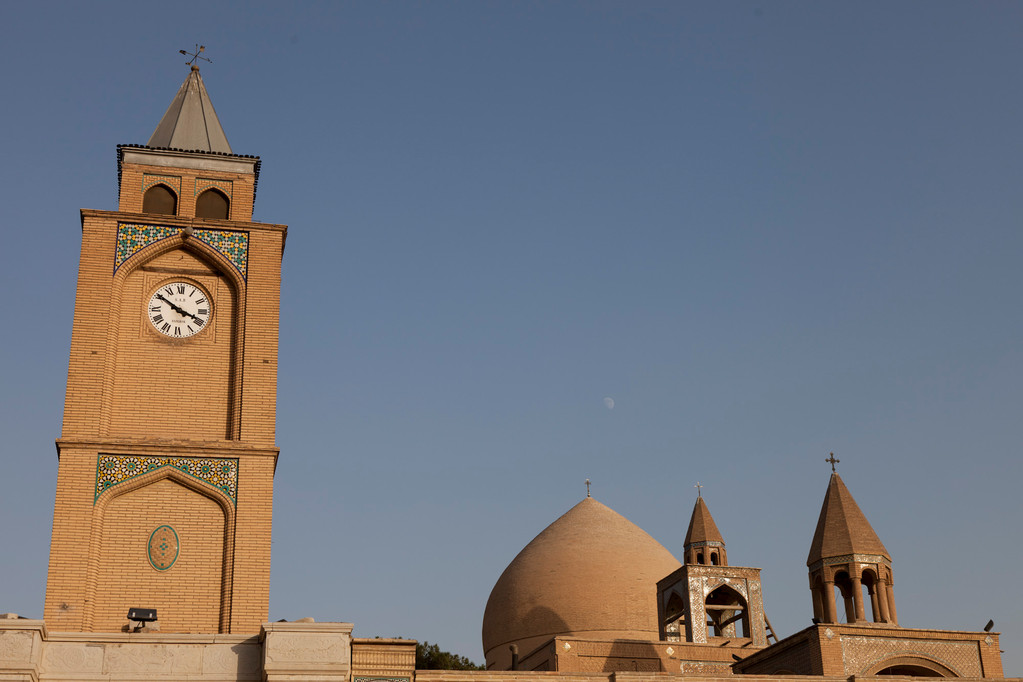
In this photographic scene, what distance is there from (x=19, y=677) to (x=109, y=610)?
2.16 m

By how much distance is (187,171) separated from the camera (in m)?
18.2

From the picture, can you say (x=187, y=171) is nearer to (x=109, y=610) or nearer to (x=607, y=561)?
(x=109, y=610)

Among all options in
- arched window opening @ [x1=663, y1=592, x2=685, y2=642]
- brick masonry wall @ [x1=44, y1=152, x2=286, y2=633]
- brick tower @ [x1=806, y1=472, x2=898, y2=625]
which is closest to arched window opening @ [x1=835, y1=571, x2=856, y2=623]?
brick tower @ [x1=806, y1=472, x2=898, y2=625]

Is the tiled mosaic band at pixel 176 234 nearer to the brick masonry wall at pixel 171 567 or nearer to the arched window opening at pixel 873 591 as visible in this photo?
the brick masonry wall at pixel 171 567

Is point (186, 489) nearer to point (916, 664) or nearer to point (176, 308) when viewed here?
point (176, 308)

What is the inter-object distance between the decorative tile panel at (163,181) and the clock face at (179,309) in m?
1.63

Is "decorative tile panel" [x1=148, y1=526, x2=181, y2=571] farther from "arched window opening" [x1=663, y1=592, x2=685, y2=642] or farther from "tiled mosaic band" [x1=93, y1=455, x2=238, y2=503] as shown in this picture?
"arched window opening" [x1=663, y1=592, x2=685, y2=642]

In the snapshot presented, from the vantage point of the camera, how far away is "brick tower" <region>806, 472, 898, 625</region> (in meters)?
23.5

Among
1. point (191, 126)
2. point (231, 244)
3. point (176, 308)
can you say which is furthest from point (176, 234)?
point (191, 126)

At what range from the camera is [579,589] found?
100 ft

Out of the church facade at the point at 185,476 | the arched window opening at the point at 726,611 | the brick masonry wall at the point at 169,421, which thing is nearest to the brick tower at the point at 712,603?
the arched window opening at the point at 726,611

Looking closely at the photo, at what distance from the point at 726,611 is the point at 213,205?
1562 cm

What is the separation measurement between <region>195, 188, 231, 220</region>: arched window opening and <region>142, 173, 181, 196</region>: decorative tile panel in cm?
35

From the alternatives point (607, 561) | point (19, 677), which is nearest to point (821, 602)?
point (607, 561)
